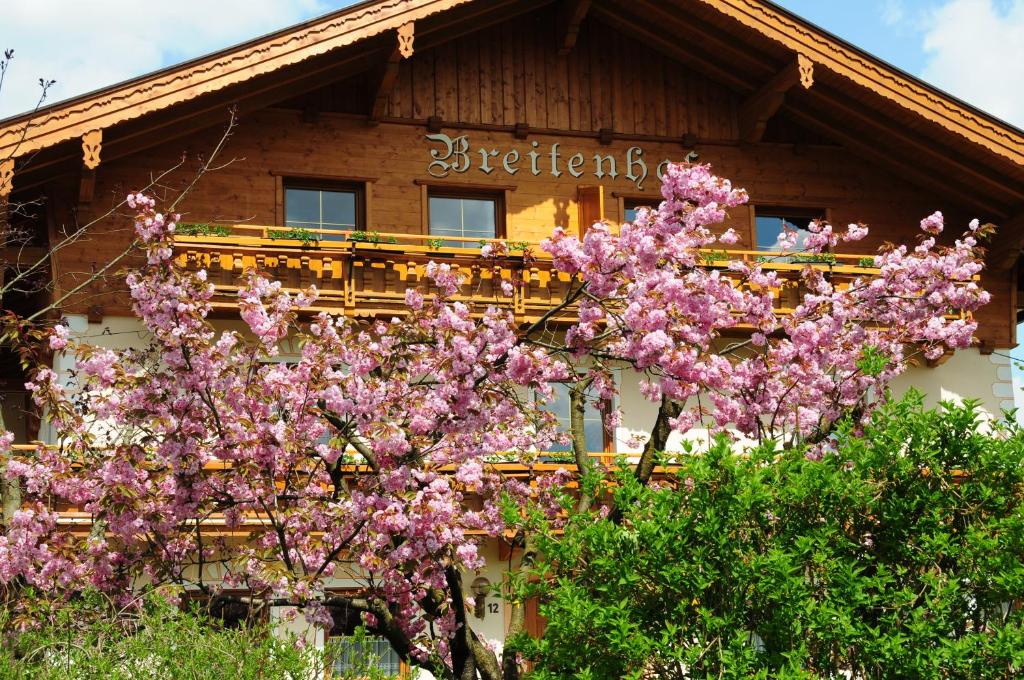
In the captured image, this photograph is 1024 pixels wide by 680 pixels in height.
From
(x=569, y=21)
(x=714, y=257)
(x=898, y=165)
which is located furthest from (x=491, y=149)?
(x=898, y=165)

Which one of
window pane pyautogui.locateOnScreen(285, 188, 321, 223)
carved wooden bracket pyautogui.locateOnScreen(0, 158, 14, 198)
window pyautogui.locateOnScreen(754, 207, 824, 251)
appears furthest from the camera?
window pyautogui.locateOnScreen(754, 207, 824, 251)

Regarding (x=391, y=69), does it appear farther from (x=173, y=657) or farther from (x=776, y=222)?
(x=173, y=657)

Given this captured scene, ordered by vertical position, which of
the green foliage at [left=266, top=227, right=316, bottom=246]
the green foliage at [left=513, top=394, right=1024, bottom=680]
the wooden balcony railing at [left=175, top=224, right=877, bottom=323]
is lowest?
the green foliage at [left=513, top=394, right=1024, bottom=680]

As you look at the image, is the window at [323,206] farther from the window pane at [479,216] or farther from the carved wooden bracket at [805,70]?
the carved wooden bracket at [805,70]

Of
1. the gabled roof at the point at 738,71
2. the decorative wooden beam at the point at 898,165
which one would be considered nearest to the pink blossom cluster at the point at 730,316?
the gabled roof at the point at 738,71

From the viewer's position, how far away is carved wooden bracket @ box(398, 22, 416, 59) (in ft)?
69.5

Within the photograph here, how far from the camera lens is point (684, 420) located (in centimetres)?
1656

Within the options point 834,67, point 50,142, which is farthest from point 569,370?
point 834,67

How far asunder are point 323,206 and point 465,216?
2232 millimetres

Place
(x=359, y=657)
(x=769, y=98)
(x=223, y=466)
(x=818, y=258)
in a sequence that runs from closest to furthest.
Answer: (x=359, y=657), (x=223, y=466), (x=818, y=258), (x=769, y=98)

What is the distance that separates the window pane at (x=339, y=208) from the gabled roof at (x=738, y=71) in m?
1.88

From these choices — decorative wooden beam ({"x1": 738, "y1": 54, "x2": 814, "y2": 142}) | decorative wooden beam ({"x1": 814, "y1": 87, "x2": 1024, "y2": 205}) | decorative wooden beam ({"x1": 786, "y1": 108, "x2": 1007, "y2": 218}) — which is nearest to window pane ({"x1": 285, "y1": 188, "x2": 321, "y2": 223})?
decorative wooden beam ({"x1": 738, "y1": 54, "x2": 814, "y2": 142})

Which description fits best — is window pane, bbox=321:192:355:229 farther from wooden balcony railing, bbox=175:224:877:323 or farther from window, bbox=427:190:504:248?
window, bbox=427:190:504:248

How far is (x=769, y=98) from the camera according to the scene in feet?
77.3
